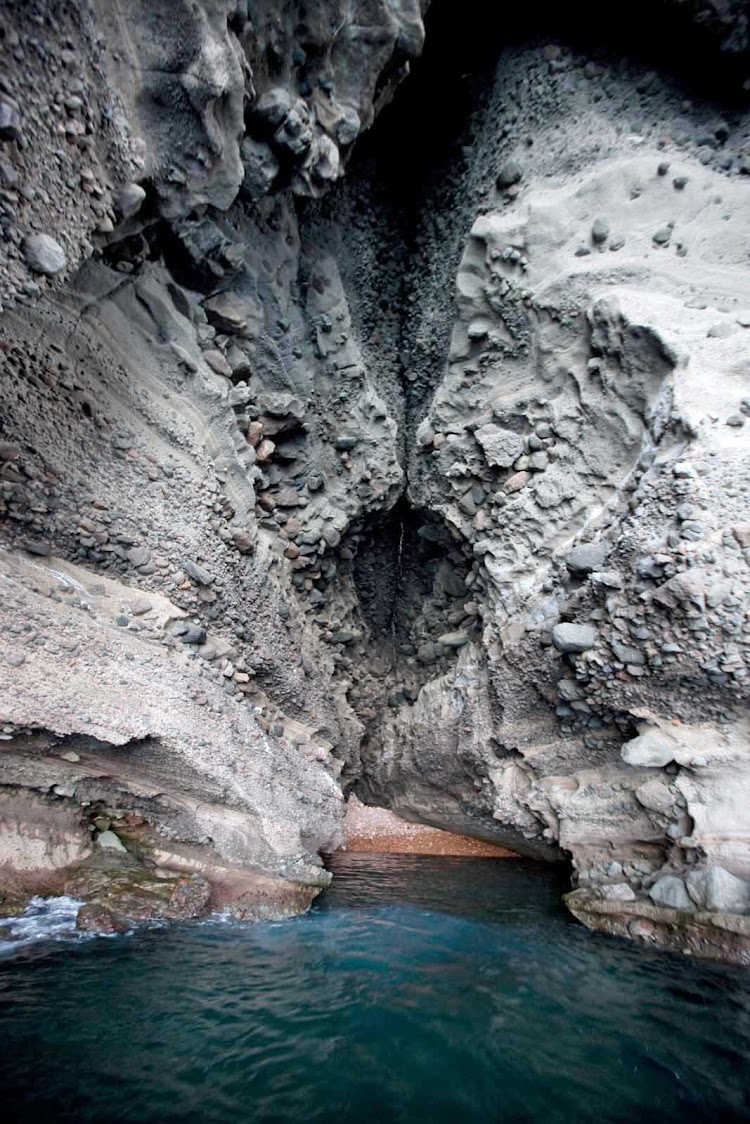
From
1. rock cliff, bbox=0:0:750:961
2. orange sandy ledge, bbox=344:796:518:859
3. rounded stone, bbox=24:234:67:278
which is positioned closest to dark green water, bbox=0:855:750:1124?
rock cliff, bbox=0:0:750:961

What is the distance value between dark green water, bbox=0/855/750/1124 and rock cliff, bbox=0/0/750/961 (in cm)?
52

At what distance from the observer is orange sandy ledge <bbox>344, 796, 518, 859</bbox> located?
232 inches

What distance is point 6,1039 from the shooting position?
2338 mm

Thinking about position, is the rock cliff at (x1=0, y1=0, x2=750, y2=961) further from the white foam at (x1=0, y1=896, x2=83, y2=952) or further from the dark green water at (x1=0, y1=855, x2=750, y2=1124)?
the dark green water at (x1=0, y1=855, x2=750, y2=1124)

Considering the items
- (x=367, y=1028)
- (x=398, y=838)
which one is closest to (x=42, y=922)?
(x=367, y=1028)

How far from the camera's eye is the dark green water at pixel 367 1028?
214 cm

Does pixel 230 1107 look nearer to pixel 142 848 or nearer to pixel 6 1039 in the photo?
pixel 6 1039

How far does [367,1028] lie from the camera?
2.63m

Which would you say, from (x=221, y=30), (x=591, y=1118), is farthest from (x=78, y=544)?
(x=591, y=1118)

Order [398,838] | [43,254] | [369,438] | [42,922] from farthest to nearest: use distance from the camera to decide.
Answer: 1. [398,838]
2. [369,438]
3. [42,922]
4. [43,254]

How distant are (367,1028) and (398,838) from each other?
12.5 feet

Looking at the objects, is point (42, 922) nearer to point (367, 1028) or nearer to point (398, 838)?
point (367, 1028)

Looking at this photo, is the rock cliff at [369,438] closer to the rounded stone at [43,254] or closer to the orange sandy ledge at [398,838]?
the rounded stone at [43,254]

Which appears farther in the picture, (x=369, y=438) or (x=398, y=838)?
(x=398, y=838)
